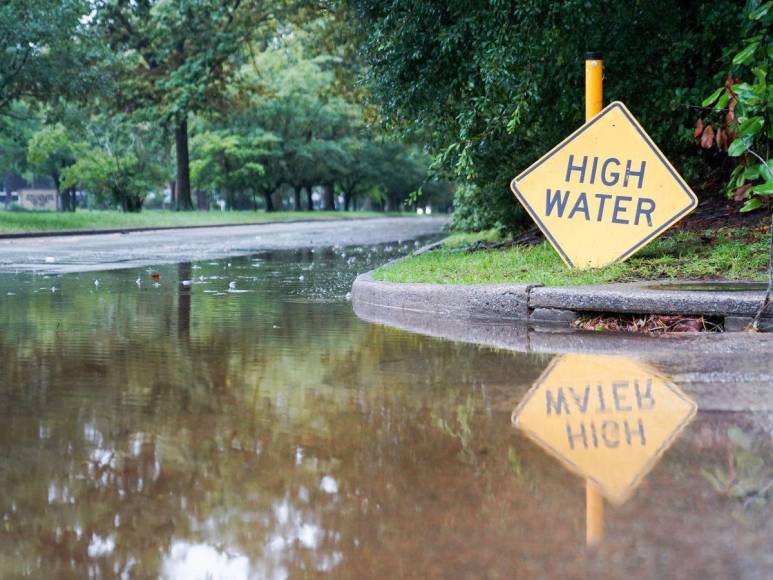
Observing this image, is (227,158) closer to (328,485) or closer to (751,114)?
(751,114)

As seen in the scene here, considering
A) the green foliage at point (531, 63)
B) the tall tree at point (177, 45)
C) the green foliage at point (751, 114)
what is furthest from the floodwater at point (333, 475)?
the tall tree at point (177, 45)

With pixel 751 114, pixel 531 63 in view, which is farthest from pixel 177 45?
→ pixel 751 114

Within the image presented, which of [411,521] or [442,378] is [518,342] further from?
[411,521]

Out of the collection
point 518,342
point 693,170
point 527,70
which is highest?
point 527,70

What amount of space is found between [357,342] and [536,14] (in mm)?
5695

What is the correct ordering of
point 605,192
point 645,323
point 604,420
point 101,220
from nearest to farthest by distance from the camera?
point 604,420 → point 645,323 → point 605,192 → point 101,220

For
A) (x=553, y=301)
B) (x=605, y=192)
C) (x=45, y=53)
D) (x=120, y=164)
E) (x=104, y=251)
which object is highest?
(x=45, y=53)

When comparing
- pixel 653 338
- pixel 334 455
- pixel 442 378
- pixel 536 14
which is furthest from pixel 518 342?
pixel 536 14

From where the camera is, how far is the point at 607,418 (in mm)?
4852

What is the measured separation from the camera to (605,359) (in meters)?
6.70

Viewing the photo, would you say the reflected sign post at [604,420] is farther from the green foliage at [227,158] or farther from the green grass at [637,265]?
the green foliage at [227,158]

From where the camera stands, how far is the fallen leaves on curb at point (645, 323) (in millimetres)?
7934

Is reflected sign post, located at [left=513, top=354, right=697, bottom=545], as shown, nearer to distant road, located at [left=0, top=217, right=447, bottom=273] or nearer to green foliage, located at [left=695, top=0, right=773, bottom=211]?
green foliage, located at [left=695, top=0, right=773, bottom=211]

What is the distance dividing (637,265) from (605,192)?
0.83 m
